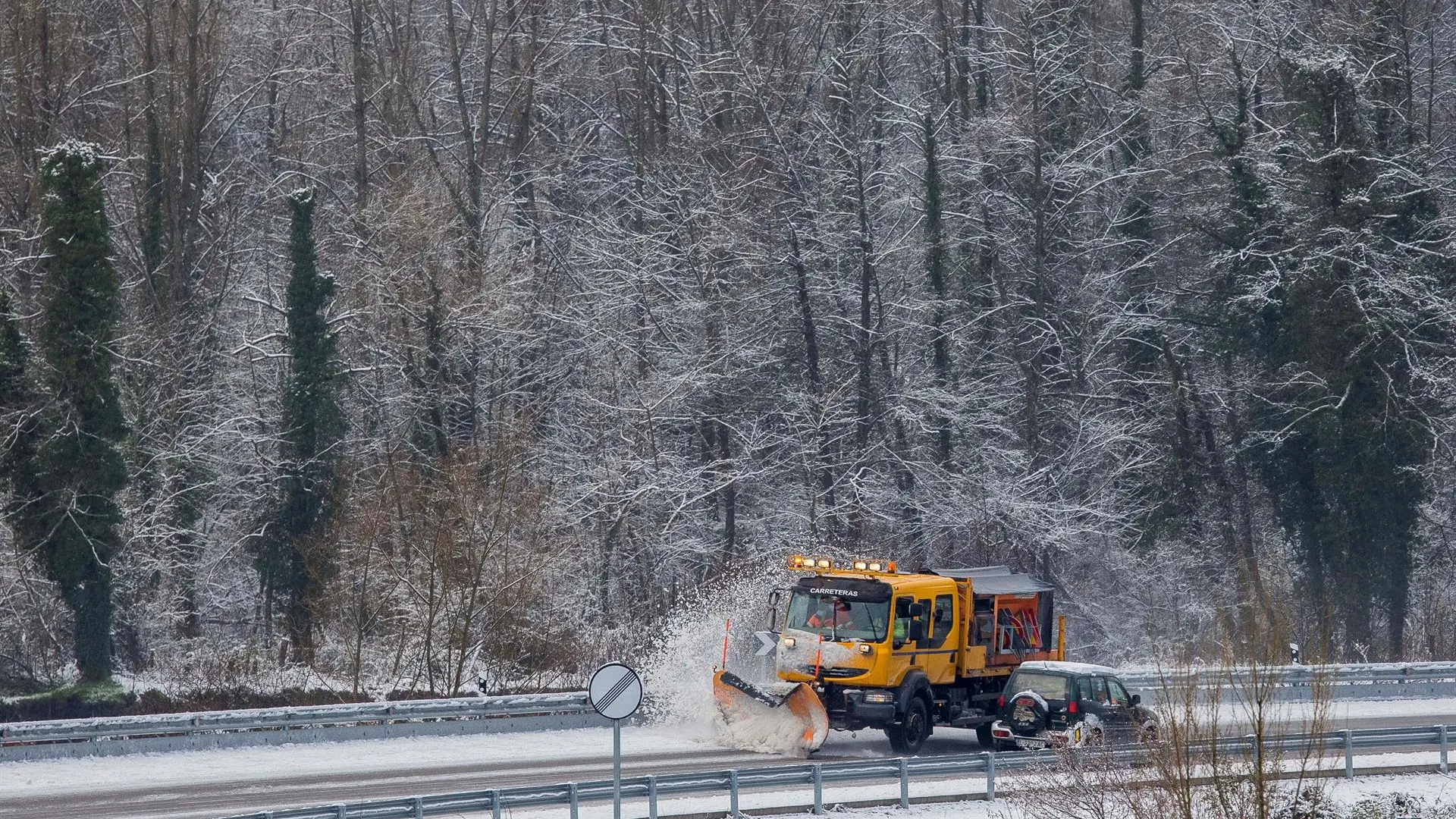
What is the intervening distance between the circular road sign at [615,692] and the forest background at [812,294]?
984 inches

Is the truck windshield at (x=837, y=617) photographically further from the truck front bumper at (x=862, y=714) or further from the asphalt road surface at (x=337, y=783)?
the asphalt road surface at (x=337, y=783)

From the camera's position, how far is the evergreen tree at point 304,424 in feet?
139

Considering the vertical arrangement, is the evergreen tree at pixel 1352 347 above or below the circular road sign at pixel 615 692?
above

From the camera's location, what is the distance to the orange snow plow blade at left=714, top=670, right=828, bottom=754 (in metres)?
22.3

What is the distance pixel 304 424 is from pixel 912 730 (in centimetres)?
2444

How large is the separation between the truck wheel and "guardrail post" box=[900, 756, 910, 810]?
16.1 feet

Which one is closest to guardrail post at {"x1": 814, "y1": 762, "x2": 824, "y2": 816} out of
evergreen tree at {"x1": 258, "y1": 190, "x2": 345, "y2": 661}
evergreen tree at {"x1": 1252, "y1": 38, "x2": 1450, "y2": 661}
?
evergreen tree at {"x1": 258, "y1": 190, "x2": 345, "y2": 661}

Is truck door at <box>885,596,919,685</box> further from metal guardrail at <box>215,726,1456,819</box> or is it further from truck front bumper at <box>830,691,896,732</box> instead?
metal guardrail at <box>215,726,1456,819</box>

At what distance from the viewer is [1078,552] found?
46.9 meters

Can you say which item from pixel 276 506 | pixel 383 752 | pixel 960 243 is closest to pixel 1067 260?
pixel 960 243

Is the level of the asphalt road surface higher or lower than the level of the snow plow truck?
lower

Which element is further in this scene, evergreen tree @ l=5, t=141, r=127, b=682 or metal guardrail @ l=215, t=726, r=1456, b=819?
evergreen tree @ l=5, t=141, r=127, b=682

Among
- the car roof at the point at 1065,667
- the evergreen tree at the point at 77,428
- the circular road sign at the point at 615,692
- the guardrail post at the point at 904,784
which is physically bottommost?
the guardrail post at the point at 904,784

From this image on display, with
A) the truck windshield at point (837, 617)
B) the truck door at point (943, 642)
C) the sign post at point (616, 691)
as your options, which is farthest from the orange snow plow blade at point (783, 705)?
the sign post at point (616, 691)
